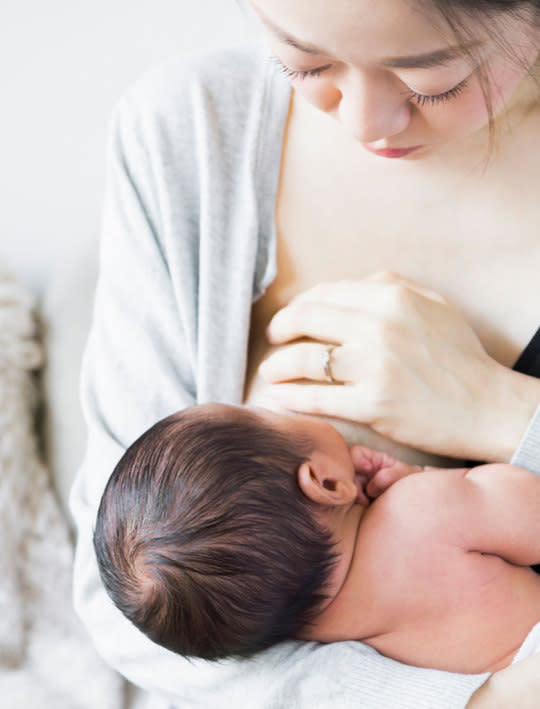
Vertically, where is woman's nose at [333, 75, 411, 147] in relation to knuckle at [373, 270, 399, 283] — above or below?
above

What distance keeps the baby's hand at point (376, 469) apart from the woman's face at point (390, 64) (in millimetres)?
417

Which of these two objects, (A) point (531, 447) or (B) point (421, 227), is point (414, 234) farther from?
(A) point (531, 447)

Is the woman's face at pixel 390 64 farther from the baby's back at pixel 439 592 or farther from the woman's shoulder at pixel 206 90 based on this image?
the baby's back at pixel 439 592

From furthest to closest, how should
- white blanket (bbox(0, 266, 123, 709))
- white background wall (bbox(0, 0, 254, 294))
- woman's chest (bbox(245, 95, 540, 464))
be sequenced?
1. white background wall (bbox(0, 0, 254, 294))
2. white blanket (bbox(0, 266, 123, 709))
3. woman's chest (bbox(245, 95, 540, 464))

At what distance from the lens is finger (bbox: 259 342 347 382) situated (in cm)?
107

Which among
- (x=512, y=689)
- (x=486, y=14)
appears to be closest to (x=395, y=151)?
(x=486, y=14)

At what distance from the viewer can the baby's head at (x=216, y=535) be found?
0.91 metres

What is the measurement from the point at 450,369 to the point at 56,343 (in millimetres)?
915

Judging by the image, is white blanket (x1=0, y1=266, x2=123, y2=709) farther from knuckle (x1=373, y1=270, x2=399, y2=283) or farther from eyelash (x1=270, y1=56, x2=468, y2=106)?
eyelash (x1=270, y1=56, x2=468, y2=106)

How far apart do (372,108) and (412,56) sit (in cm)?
8

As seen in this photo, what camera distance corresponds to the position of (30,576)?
4.71ft

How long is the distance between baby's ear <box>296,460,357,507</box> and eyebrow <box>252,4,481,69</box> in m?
0.48

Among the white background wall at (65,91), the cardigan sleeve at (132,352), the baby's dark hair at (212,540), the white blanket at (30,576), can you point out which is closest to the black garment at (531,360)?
the baby's dark hair at (212,540)

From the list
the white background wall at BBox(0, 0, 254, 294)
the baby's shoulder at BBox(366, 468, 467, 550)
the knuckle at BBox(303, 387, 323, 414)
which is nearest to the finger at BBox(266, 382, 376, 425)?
the knuckle at BBox(303, 387, 323, 414)
